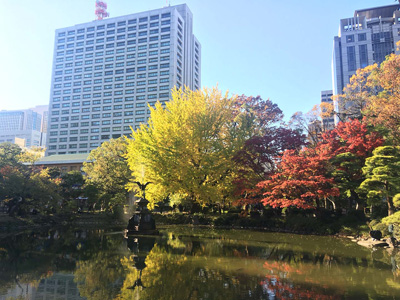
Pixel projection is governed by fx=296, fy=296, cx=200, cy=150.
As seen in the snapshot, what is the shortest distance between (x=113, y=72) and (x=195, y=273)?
301 ft

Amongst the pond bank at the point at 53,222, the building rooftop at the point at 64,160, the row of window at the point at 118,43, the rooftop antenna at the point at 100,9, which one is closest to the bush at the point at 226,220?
the pond bank at the point at 53,222

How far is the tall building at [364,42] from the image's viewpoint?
239 ft

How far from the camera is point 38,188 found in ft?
82.7

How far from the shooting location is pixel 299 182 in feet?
64.3

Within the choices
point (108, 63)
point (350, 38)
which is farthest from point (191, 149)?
point (108, 63)

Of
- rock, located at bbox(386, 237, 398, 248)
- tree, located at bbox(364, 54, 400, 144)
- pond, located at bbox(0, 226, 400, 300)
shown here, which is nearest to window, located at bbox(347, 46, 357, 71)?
tree, located at bbox(364, 54, 400, 144)

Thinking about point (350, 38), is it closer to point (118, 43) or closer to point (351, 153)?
point (118, 43)

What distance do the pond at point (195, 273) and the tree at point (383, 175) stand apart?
208 inches

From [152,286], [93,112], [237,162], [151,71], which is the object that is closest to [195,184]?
[237,162]

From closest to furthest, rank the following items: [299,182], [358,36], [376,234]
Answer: [376,234], [299,182], [358,36]

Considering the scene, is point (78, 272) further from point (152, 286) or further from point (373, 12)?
point (373, 12)

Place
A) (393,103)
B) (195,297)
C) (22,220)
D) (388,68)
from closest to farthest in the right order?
(195,297) → (393,103) → (388,68) → (22,220)

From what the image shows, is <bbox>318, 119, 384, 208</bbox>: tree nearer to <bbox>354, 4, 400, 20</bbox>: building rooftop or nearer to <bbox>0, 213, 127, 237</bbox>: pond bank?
<bbox>0, 213, 127, 237</bbox>: pond bank

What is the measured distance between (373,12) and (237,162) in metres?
79.9
